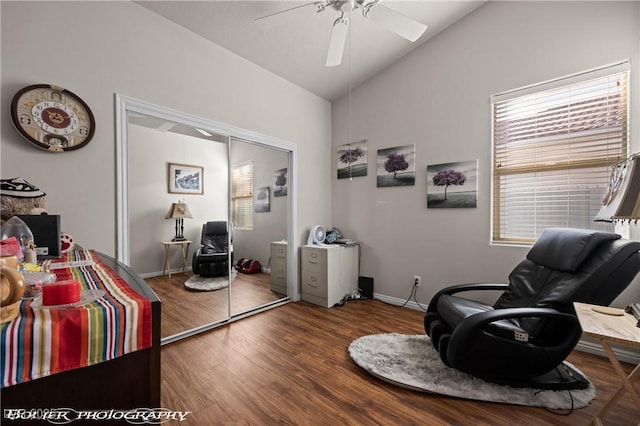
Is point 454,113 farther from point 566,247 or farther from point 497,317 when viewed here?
point 497,317

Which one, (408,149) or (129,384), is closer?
(129,384)

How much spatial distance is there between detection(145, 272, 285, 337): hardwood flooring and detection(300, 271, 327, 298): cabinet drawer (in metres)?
0.45

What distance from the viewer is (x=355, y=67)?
3268 mm

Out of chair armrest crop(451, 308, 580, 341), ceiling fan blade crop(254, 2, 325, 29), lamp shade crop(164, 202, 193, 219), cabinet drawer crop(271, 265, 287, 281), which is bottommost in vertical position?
cabinet drawer crop(271, 265, 287, 281)

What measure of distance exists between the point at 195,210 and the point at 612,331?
9.86 ft

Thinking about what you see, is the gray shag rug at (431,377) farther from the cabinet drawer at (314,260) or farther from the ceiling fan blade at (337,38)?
the ceiling fan blade at (337,38)

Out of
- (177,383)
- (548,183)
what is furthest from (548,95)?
(177,383)

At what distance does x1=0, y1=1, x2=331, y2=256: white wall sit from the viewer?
5.46 feet

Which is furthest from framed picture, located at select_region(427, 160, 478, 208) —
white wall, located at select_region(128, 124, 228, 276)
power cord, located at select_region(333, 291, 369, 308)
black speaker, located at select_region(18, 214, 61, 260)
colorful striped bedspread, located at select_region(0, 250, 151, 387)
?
black speaker, located at select_region(18, 214, 61, 260)

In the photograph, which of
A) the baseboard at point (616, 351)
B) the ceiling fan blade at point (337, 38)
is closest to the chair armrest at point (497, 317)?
the baseboard at point (616, 351)

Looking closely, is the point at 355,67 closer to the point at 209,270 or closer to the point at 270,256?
the point at 270,256

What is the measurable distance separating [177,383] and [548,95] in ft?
12.6

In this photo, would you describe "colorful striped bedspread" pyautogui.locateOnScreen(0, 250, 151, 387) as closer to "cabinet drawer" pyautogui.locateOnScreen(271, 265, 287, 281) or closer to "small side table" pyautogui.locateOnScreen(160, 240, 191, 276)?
"small side table" pyautogui.locateOnScreen(160, 240, 191, 276)

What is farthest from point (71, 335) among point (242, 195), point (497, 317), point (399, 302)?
point (399, 302)
